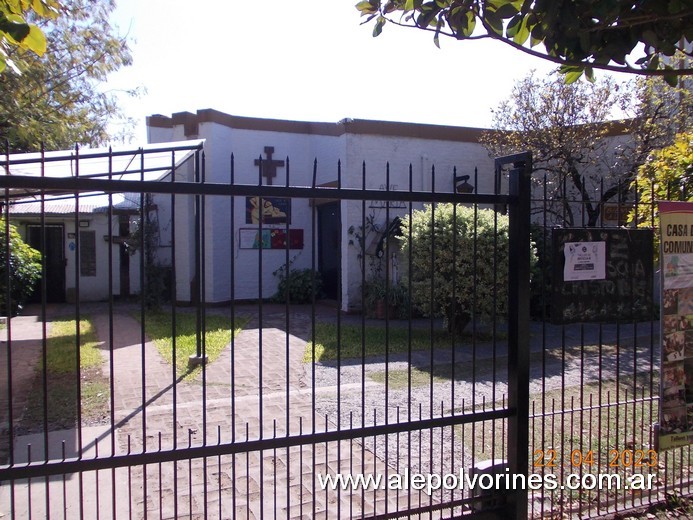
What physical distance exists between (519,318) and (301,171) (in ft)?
39.6

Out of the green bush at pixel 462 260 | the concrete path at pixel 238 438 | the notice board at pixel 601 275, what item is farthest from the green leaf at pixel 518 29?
the green bush at pixel 462 260

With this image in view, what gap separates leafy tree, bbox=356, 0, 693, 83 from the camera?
3.22 metres

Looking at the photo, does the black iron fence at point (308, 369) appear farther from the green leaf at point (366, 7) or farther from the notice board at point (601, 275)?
the green leaf at point (366, 7)

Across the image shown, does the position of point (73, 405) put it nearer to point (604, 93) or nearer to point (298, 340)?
point (298, 340)

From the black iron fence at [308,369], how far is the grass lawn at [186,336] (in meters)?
0.07

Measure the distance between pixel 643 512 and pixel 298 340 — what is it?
6792mm

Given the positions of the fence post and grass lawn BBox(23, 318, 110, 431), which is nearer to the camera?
the fence post

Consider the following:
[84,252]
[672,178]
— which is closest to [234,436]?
[672,178]

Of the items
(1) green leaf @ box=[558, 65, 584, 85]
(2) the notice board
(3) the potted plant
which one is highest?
(1) green leaf @ box=[558, 65, 584, 85]

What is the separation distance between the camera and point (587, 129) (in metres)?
11.3

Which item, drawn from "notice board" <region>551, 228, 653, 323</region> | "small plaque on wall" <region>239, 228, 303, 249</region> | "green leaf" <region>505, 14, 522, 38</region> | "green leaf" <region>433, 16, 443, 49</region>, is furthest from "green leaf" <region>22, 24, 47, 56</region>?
"small plaque on wall" <region>239, 228, 303, 249</region>

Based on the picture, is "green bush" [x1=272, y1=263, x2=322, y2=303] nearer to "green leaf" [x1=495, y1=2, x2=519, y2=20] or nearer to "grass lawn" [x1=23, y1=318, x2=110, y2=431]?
"grass lawn" [x1=23, y1=318, x2=110, y2=431]

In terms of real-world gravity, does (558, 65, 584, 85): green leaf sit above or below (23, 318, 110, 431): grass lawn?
above

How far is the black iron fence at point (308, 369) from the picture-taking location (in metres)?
2.88
